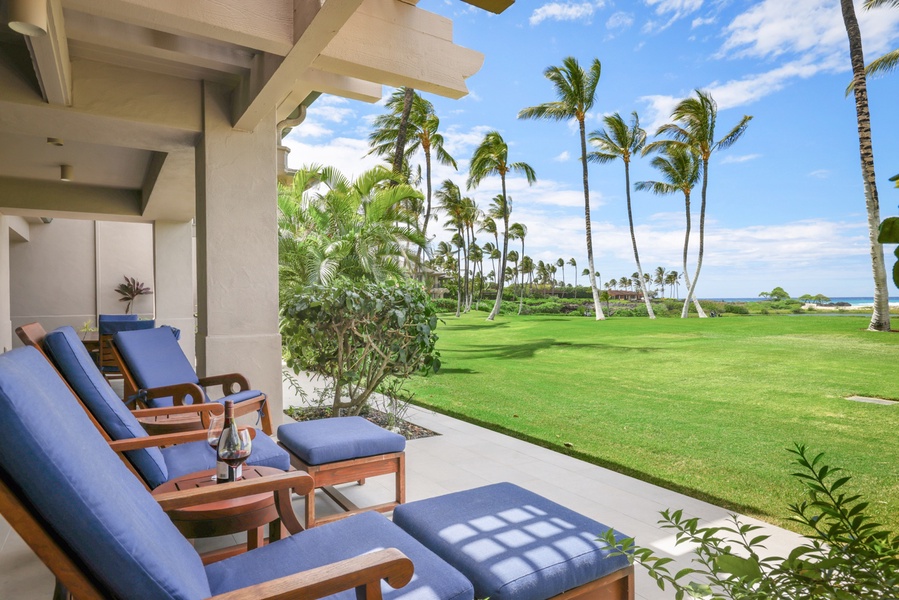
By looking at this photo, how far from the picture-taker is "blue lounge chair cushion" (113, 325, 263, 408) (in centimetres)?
336

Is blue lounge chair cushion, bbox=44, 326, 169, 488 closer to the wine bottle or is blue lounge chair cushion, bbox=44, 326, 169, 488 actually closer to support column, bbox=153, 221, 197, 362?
the wine bottle

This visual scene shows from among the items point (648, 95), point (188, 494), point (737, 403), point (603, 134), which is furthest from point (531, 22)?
point (188, 494)

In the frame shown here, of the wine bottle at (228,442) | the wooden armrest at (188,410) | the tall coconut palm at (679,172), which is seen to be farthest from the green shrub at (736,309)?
the wine bottle at (228,442)

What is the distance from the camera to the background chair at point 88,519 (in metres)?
0.98

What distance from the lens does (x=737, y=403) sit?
719 cm

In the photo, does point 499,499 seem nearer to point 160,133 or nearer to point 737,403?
point 160,133

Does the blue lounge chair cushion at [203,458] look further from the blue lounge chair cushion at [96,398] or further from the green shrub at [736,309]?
the green shrub at [736,309]

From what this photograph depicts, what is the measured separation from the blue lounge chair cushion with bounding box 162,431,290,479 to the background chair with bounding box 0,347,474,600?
3.44 ft

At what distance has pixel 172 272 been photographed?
8211mm

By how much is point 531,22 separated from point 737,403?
39282 mm

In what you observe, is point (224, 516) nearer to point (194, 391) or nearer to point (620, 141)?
point (194, 391)

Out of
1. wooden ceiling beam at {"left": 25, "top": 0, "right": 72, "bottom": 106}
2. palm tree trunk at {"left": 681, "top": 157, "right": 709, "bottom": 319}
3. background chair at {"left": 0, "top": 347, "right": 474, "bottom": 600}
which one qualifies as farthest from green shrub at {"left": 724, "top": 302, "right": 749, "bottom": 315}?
background chair at {"left": 0, "top": 347, "right": 474, "bottom": 600}

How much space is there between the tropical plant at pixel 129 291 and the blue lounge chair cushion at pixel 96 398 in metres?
9.99

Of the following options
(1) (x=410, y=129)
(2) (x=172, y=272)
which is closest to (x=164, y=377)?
(2) (x=172, y=272)
